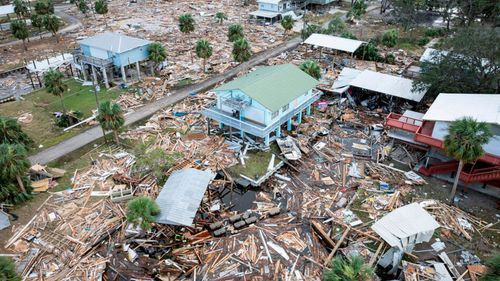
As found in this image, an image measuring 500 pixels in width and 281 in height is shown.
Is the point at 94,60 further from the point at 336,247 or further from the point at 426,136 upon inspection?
the point at 426,136

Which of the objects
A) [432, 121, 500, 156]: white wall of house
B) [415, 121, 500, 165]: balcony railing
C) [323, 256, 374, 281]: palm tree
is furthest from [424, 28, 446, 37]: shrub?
[323, 256, 374, 281]: palm tree

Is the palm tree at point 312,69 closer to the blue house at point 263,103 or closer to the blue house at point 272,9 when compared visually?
the blue house at point 263,103

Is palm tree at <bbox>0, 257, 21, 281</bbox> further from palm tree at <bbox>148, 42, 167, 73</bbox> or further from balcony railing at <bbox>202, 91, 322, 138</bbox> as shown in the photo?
palm tree at <bbox>148, 42, 167, 73</bbox>

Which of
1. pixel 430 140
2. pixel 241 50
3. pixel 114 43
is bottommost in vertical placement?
pixel 430 140

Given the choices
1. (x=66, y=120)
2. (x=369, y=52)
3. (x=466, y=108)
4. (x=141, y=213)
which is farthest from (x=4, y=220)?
(x=369, y=52)

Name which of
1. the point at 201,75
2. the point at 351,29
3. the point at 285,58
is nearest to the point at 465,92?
the point at 285,58

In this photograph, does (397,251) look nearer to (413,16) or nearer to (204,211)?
(204,211)
